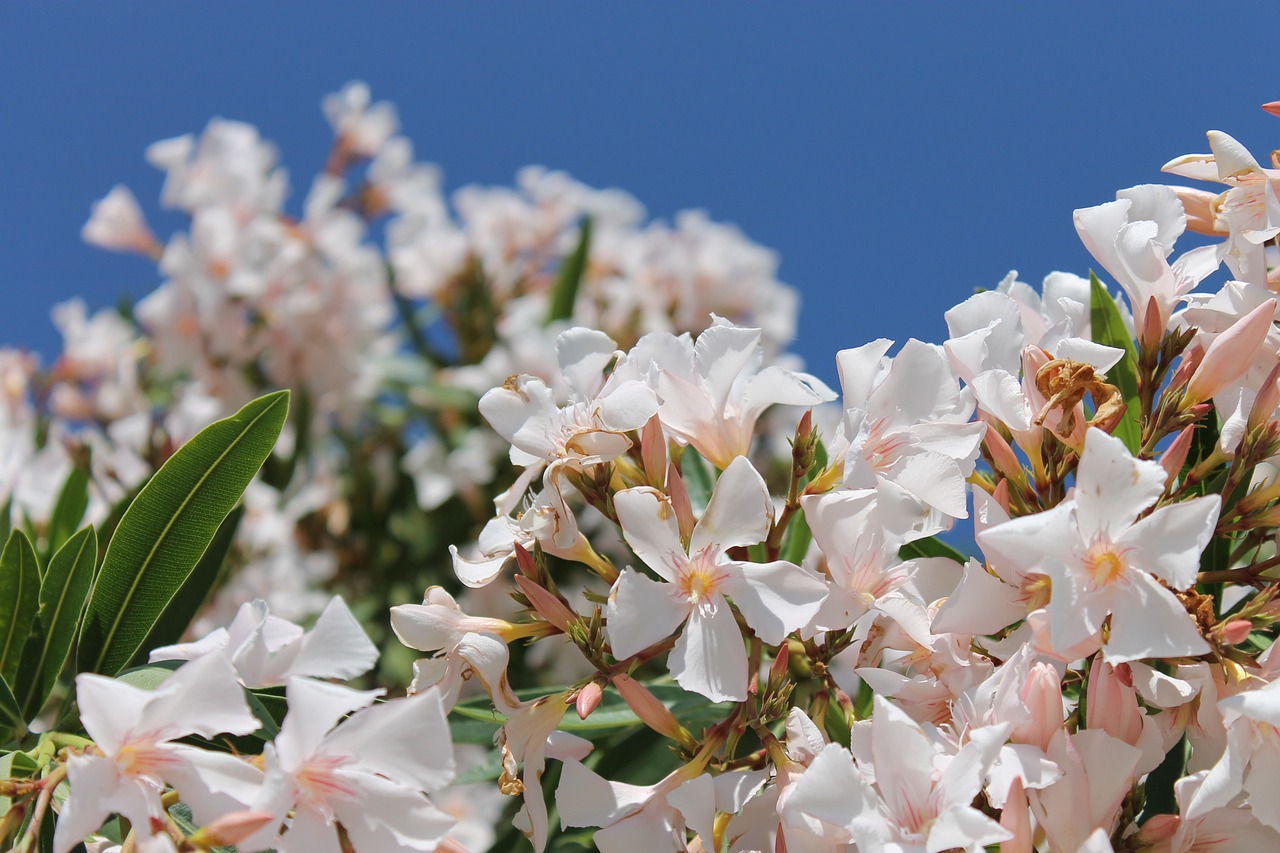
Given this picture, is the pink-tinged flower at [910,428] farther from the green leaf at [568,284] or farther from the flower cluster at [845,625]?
the green leaf at [568,284]

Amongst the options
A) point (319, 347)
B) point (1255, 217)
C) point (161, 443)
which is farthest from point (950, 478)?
point (319, 347)

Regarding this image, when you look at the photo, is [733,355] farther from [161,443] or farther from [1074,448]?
[161,443]

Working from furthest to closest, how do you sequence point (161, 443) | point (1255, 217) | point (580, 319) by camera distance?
point (580, 319) → point (161, 443) → point (1255, 217)

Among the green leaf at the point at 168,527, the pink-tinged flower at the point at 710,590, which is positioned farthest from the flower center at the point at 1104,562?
the green leaf at the point at 168,527

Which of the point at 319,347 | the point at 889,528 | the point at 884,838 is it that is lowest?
the point at 884,838

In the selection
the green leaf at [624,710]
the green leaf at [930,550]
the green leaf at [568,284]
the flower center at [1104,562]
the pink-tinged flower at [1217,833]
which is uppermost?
the green leaf at [568,284]

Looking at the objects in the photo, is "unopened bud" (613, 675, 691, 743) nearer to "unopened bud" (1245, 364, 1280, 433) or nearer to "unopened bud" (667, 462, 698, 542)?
"unopened bud" (667, 462, 698, 542)

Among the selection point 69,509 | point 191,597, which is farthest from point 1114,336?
point 69,509
